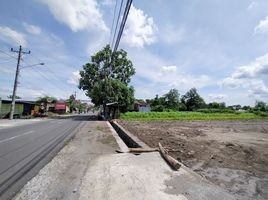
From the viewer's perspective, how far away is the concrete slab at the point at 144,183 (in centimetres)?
468

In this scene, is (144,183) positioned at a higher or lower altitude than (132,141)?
lower

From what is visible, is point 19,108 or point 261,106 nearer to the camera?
point 19,108

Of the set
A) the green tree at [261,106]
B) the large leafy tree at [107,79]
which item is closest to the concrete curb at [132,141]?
the large leafy tree at [107,79]

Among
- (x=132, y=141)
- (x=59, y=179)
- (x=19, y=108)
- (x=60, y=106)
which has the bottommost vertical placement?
(x=59, y=179)

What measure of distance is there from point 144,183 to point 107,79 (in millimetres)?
42005

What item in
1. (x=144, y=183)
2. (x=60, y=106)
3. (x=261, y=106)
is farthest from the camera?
(x=261, y=106)

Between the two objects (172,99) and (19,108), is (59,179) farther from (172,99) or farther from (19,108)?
(172,99)

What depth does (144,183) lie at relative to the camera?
5375 mm

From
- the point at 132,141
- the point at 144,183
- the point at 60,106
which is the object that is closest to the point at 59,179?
the point at 144,183

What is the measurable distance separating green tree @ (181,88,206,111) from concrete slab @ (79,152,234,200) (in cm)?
10127

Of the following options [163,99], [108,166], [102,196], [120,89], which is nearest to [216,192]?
[102,196]

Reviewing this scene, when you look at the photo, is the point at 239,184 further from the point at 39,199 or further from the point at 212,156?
the point at 39,199

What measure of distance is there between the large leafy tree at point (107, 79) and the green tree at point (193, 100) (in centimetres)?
5694

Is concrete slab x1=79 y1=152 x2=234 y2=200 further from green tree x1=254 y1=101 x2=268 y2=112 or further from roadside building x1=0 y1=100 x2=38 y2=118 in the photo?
green tree x1=254 y1=101 x2=268 y2=112
